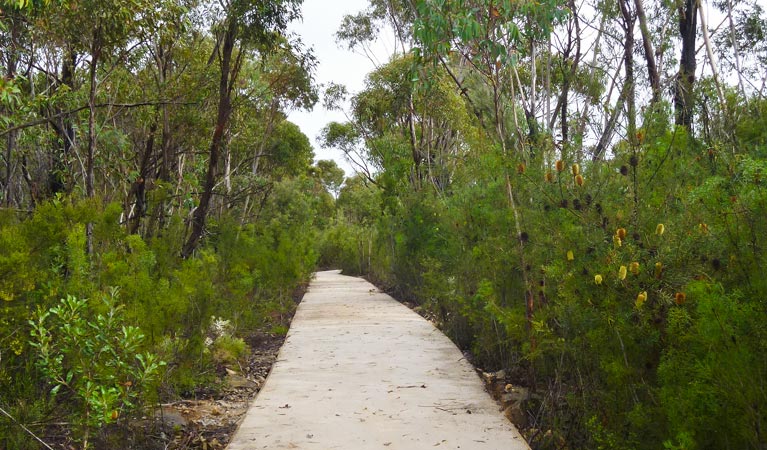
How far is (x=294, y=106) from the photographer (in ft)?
51.7

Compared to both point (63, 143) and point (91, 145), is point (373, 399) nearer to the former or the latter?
point (91, 145)

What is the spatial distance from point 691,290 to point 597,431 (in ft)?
3.06

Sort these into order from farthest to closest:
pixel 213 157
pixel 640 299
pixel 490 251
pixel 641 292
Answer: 1. pixel 213 157
2. pixel 490 251
3. pixel 641 292
4. pixel 640 299

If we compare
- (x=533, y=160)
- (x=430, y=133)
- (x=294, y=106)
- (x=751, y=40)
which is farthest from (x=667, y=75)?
(x=533, y=160)

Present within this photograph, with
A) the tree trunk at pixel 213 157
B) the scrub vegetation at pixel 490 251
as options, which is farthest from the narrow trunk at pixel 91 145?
the tree trunk at pixel 213 157

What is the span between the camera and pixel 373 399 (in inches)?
216

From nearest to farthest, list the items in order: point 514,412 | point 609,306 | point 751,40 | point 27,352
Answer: point 609,306
point 27,352
point 514,412
point 751,40

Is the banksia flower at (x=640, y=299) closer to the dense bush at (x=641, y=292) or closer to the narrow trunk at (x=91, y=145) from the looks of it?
the dense bush at (x=641, y=292)

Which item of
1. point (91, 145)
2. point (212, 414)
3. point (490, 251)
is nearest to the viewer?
point (212, 414)

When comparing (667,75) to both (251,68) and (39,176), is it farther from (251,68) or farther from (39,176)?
(39,176)

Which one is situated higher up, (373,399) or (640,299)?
(640,299)

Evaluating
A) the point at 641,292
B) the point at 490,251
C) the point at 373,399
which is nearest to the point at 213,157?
the point at 490,251

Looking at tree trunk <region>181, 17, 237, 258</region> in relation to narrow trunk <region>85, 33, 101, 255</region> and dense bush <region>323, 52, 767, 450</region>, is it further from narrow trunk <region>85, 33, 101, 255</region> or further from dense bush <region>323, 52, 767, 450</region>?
dense bush <region>323, 52, 767, 450</region>

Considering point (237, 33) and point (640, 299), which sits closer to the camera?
point (640, 299)
